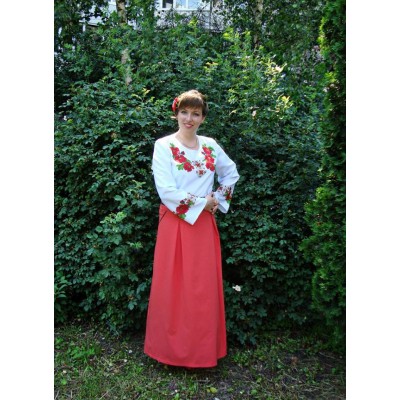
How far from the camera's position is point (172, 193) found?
2816mm

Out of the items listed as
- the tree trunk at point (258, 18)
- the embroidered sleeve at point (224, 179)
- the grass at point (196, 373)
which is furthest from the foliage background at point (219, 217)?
the tree trunk at point (258, 18)

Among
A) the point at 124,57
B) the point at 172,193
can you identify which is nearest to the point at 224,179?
the point at 172,193

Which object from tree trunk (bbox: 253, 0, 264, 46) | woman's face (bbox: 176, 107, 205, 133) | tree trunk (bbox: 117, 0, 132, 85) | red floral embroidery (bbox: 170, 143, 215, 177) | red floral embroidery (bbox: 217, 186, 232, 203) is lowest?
red floral embroidery (bbox: 217, 186, 232, 203)

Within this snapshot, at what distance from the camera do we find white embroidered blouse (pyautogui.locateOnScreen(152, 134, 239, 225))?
9.32ft

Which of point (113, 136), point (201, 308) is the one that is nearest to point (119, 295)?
point (201, 308)

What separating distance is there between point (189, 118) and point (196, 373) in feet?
5.75

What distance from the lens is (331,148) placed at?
2752 millimetres

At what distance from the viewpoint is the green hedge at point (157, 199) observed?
3418mm

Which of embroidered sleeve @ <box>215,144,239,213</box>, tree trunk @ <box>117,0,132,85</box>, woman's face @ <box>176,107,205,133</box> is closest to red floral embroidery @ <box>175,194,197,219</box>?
embroidered sleeve @ <box>215,144,239,213</box>

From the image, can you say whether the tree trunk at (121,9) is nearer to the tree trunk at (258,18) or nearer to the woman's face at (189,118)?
the tree trunk at (258,18)

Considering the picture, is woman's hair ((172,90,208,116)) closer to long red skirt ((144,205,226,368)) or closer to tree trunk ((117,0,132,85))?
long red skirt ((144,205,226,368))

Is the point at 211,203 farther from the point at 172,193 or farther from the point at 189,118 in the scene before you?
the point at 189,118

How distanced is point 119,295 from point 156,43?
2.96m

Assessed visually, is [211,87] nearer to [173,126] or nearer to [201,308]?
[173,126]
